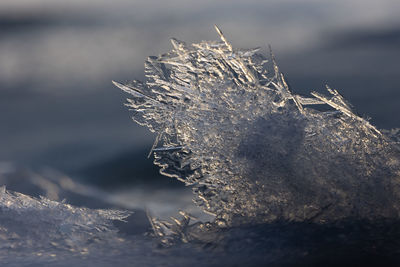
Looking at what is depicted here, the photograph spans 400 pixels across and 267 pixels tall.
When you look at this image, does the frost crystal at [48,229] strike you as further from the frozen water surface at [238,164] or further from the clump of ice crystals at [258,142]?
the clump of ice crystals at [258,142]

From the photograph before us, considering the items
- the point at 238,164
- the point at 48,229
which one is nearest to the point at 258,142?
the point at 238,164

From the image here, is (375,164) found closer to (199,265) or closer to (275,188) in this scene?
(275,188)

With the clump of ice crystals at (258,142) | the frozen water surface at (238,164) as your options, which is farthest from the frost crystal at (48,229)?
the clump of ice crystals at (258,142)

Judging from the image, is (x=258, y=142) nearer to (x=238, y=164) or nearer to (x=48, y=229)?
(x=238, y=164)

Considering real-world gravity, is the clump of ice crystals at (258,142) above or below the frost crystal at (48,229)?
above

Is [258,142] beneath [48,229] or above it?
above

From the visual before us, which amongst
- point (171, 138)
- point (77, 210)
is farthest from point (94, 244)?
point (171, 138)

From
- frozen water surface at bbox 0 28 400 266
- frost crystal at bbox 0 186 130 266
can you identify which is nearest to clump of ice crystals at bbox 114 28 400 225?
frozen water surface at bbox 0 28 400 266

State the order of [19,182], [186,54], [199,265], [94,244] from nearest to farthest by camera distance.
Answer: [199,265] → [94,244] → [186,54] → [19,182]
